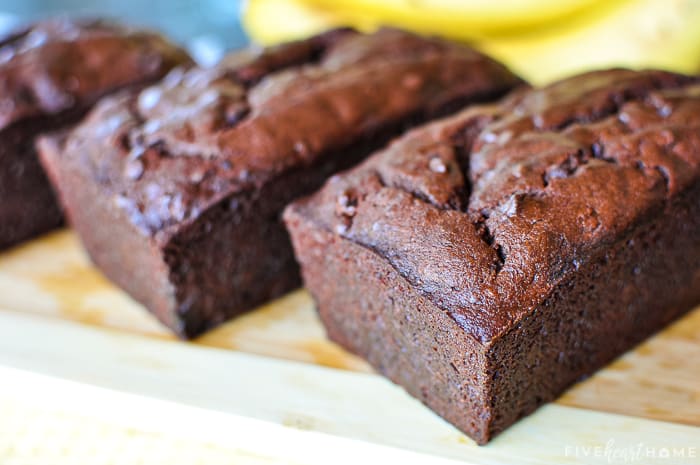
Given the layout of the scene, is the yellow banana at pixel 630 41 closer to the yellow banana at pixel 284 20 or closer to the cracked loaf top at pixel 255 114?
the cracked loaf top at pixel 255 114

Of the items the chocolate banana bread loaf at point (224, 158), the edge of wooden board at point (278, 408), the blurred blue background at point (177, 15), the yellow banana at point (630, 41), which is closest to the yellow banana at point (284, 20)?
the blurred blue background at point (177, 15)

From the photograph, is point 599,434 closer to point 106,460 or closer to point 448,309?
point 448,309

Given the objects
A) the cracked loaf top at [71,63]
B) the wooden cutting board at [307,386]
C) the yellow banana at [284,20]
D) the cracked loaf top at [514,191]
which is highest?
the cracked loaf top at [514,191]

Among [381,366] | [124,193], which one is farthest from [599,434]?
[124,193]

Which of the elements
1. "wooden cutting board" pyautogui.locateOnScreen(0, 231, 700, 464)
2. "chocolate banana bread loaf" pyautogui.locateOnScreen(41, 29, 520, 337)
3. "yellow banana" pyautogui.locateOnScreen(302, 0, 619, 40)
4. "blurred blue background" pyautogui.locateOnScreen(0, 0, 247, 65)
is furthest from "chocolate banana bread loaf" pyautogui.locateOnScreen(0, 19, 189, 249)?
"yellow banana" pyautogui.locateOnScreen(302, 0, 619, 40)

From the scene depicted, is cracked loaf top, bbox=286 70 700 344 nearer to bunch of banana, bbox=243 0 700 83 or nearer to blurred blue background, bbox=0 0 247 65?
bunch of banana, bbox=243 0 700 83

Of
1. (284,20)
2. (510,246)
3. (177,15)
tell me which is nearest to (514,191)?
(510,246)
